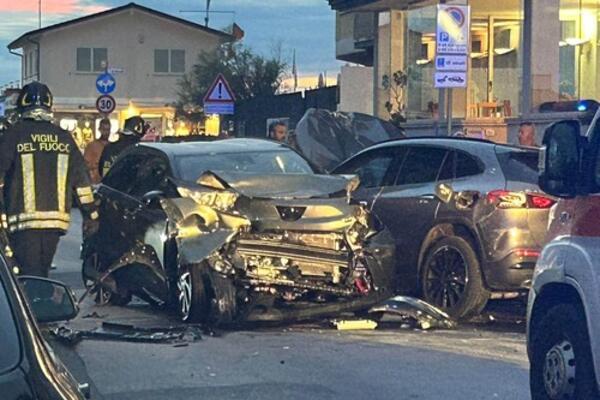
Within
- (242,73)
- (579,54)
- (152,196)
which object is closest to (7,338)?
(152,196)

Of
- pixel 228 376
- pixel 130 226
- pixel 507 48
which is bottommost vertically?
pixel 228 376

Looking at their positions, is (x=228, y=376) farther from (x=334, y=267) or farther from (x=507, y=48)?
(x=507, y=48)

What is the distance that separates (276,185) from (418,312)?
1618mm

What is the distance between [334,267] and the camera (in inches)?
411

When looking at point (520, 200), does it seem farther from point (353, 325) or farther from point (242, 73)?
point (242, 73)

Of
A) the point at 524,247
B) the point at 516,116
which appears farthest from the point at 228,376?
the point at 516,116

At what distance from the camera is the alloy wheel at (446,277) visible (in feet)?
36.6

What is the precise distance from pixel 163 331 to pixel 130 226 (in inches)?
68.1

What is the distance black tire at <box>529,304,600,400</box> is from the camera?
21.1 ft

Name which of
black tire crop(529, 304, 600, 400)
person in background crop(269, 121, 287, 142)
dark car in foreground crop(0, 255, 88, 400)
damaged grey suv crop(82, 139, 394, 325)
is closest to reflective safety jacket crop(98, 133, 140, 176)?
person in background crop(269, 121, 287, 142)

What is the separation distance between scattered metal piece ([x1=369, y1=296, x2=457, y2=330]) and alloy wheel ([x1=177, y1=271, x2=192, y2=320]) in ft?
5.14

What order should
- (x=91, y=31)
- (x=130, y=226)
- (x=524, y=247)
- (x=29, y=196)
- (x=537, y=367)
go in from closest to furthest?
(x=537, y=367) < (x=29, y=196) < (x=524, y=247) < (x=130, y=226) < (x=91, y=31)

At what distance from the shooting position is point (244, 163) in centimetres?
1141

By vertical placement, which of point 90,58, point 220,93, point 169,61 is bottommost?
point 220,93
